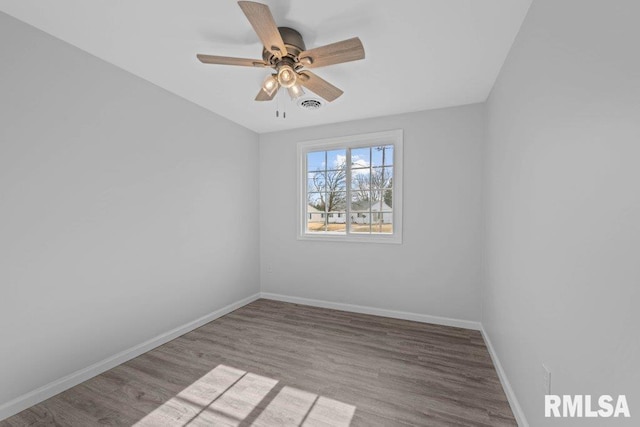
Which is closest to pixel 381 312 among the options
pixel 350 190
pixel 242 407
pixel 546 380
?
pixel 350 190

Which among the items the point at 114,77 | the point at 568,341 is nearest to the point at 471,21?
the point at 568,341

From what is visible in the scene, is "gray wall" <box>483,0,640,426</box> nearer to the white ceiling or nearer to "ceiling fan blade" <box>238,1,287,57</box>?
the white ceiling

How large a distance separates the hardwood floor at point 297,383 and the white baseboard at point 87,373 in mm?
50

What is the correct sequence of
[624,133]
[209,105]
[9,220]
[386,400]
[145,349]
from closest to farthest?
[624,133] → [9,220] → [386,400] → [145,349] → [209,105]

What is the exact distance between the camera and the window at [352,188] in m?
3.46

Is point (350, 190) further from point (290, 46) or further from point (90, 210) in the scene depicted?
point (90, 210)

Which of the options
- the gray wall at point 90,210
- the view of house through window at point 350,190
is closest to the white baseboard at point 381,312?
the view of house through window at point 350,190

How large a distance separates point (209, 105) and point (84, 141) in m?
1.34

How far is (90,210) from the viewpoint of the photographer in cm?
214

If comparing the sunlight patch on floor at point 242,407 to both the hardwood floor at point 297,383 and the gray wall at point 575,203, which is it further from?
the gray wall at point 575,203

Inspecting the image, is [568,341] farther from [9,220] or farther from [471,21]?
[9,220]

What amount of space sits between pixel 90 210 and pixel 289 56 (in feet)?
6.36

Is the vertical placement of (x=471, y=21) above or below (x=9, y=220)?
above

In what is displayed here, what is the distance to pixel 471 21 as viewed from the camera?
1.75 m
